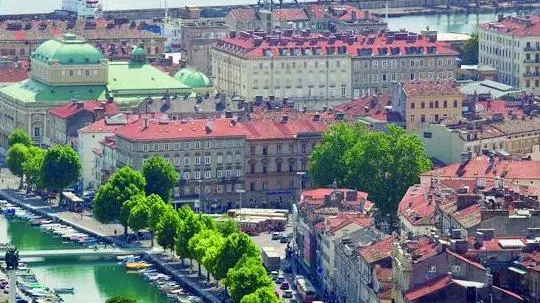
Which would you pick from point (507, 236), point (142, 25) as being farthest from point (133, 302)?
point (142, 25)

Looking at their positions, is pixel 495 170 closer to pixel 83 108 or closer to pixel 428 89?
pixel 428 89

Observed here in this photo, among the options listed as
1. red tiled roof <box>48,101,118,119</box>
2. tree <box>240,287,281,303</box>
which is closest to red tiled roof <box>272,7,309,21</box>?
red tiled roof <box>48,101,118,119</box>

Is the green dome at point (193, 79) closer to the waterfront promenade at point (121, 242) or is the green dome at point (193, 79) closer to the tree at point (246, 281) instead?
the waterfront promenade at point (121, 242)

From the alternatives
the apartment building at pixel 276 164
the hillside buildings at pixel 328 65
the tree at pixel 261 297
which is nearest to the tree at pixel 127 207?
the apartment building at pixel 276 164

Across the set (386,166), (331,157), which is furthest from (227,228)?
(331,157)

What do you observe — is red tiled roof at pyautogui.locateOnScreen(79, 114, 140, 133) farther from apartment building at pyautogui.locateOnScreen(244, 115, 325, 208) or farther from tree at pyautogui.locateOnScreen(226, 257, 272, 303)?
tree at pyautogui.locateOnScreen(226, 257, 272, 303)

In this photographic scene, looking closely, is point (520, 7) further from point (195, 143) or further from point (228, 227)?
point (228, 227)
